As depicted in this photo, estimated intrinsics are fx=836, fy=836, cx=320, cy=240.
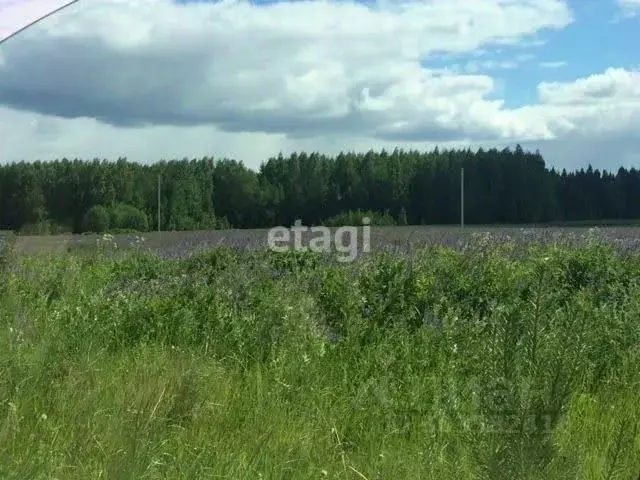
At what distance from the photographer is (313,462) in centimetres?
379

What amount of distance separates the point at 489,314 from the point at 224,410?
110 inches

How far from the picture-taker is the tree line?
758 cm

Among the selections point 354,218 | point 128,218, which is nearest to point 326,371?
point 128,218

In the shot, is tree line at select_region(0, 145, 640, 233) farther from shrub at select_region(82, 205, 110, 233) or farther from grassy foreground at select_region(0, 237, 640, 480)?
grassy foreground at select_region(0, 237, 640, 480)

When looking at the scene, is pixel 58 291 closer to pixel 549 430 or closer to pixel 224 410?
pixel 224 410

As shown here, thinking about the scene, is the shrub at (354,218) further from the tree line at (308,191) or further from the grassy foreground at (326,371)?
the grassy foreground at (326,371)

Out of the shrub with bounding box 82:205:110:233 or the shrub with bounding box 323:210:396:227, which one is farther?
the shrub with bounding box 323:210:396:227

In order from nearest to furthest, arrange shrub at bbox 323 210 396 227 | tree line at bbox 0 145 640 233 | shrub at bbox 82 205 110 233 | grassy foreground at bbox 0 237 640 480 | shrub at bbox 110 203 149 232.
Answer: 1. grassy foreground at bbox 0 237 640 480
2. tree line at bbox 0 145 640 233
3. shrub at bbox 82 205 110 233
4. shrub at bbox 110 203 149 232
5. shrub at bbox 323 210 396 227

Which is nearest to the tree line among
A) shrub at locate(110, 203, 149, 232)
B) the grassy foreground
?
shrub at locate(110, 203, 149, 232)

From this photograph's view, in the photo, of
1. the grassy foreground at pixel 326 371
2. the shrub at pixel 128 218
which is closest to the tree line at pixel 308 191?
the shrub at pixel 128 218

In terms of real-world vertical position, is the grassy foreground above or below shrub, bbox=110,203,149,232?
below

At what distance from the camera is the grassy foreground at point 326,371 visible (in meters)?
2.68

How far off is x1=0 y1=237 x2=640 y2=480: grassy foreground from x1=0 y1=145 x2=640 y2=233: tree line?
77cm

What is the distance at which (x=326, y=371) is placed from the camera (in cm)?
514
